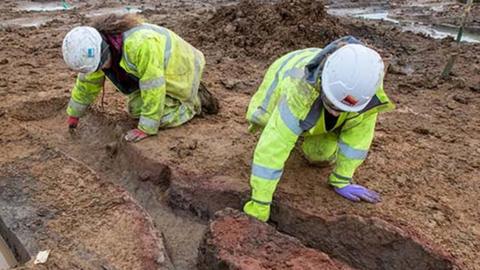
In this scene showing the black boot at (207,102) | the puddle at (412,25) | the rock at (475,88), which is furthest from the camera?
the puddle at (412,25)

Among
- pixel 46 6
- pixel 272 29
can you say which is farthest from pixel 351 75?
pixel 46 6

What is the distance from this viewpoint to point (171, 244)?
3.34 meters

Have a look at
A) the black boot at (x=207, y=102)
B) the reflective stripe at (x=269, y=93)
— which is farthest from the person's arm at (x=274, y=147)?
the black boot at (x=207, y=102)

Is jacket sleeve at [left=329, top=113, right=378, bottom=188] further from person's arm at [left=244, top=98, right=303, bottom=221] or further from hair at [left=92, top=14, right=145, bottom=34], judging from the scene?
hair at [left=92, top=14, right=145, bottom=34]

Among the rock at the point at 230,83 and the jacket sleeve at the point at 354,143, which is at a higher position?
the jacket sleeve at the point at 354,143

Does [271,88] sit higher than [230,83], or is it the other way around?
[271,88]

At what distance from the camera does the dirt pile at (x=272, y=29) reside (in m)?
7.16

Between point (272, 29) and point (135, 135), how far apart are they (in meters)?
3.87

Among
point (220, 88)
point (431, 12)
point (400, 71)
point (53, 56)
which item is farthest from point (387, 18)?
point (53, 56)

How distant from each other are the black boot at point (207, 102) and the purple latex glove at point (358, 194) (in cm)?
189

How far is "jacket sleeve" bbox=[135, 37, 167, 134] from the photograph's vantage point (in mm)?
3826

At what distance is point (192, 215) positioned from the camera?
360 centimetres

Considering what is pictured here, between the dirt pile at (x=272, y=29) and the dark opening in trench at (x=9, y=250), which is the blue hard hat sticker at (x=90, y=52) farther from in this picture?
the dirt pile at (x=272, y=29)

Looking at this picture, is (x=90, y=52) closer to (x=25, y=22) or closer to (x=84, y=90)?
(x=84, y=90)
